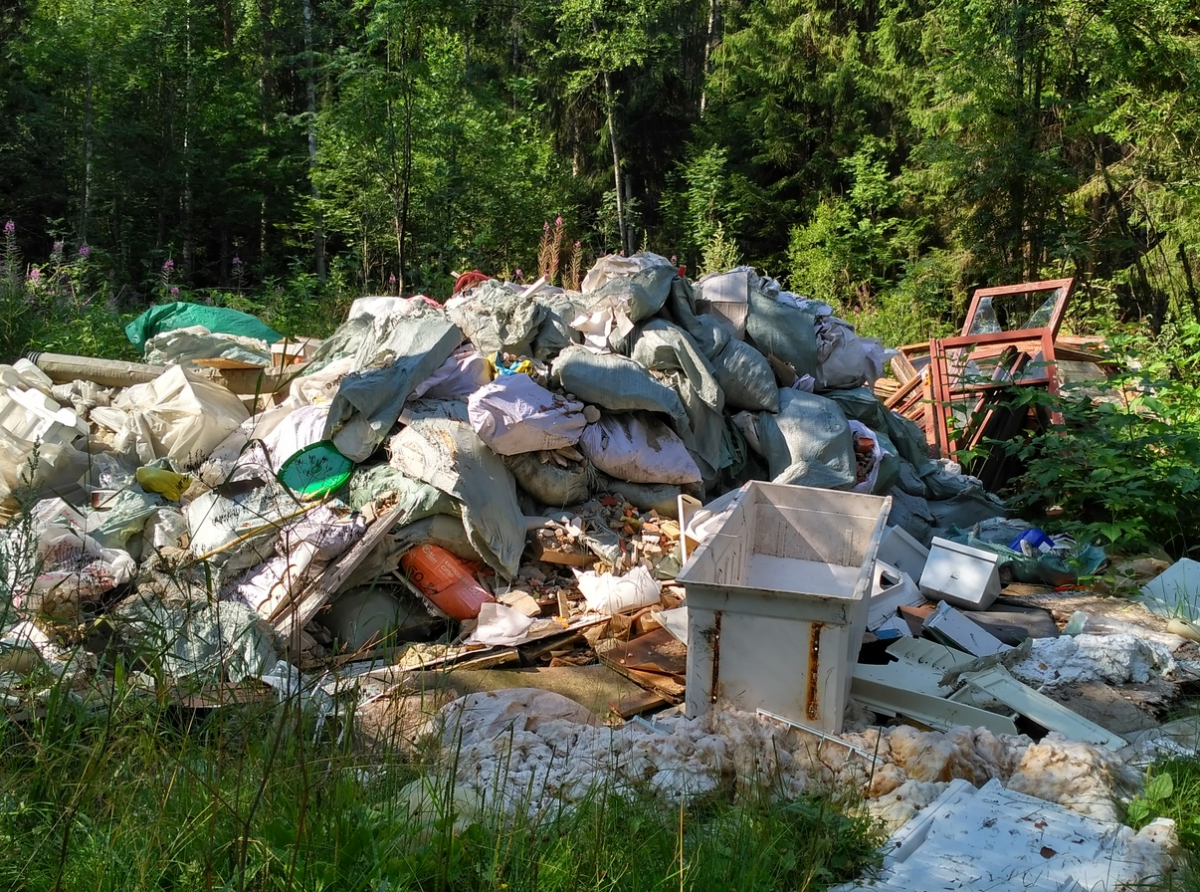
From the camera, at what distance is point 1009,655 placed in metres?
4.14

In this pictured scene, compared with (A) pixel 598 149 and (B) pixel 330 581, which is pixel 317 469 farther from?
(A) pixel 598 149

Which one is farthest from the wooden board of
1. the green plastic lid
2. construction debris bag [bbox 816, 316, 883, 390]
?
construction debris bag [bbox 816, 316, 883, 390]

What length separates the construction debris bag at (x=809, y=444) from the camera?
5684 mm

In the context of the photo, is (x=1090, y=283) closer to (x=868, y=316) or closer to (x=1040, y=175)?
(x=1040, y=175)

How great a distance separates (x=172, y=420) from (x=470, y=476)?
1.79m

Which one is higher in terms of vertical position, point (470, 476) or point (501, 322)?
point (501, 322)

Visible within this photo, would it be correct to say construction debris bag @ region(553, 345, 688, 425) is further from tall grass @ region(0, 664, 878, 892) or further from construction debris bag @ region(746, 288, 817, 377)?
tall grass @ region(0, 664, 878, 892)

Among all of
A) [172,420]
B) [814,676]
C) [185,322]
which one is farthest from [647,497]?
[185,322]

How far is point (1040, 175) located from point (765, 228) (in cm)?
712

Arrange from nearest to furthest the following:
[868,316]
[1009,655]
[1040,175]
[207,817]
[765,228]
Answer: [207,817]
[1009,655]
[1040,175]
[868,316]
[765,228]

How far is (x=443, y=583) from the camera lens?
462cm

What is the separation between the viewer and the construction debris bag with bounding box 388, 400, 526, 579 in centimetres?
472

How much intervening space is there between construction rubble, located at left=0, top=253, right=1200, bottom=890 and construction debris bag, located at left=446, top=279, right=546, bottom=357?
0.02 m

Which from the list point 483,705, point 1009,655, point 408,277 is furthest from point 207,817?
point 408,277
